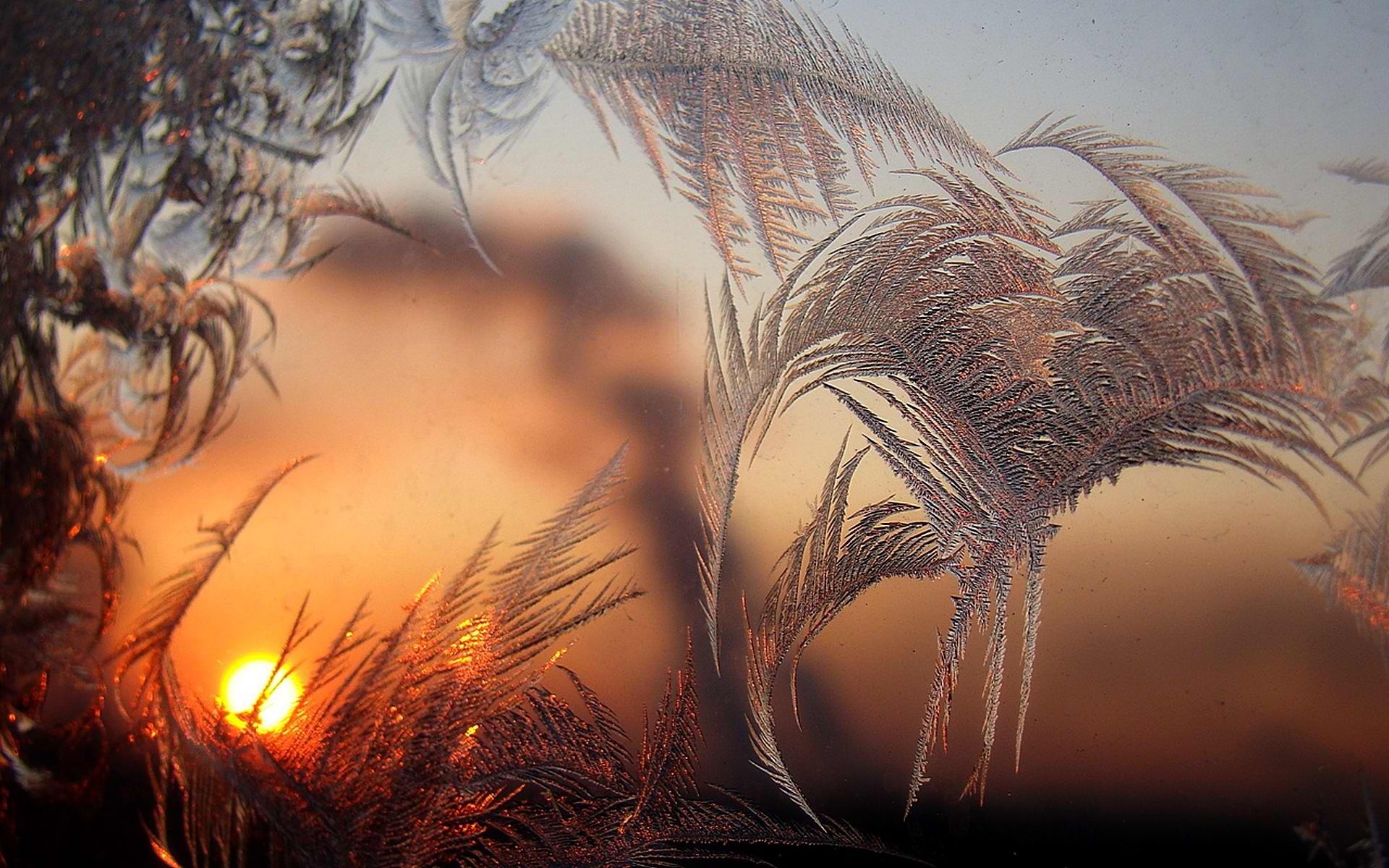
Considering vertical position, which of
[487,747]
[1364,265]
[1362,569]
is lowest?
[487,747]

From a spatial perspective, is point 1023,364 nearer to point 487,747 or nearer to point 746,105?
point 746,105

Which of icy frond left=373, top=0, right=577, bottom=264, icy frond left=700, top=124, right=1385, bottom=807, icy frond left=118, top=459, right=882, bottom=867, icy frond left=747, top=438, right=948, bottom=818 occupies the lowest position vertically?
icy frond left=118, top=459, right=882, bottom=867

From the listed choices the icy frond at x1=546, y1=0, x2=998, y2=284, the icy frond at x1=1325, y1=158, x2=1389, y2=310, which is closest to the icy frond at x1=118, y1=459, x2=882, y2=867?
the icy frond at x1=546, y1=0, x2=998, y2=284

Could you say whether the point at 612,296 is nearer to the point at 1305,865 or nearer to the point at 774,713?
the point at 774,713

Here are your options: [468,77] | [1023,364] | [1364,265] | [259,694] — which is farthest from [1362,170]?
[259,694]

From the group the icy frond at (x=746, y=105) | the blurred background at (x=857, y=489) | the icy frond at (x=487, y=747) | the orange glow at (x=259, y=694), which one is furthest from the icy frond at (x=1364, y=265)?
the orange glow at (x=259, y=694)

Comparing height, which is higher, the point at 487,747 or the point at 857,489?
the point at 857,489

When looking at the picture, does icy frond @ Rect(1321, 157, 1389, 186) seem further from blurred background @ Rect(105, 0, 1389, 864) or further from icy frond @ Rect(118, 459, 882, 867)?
icy frond @ Rect(118, 459, 882, 867)
